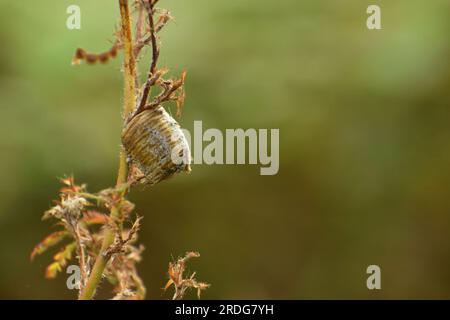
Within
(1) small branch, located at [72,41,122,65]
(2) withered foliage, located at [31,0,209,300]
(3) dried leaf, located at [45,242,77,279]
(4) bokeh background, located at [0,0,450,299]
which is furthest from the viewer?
(4) bokeh background, located at [0,0,450,299]

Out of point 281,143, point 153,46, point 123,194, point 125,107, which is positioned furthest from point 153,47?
point 281,143

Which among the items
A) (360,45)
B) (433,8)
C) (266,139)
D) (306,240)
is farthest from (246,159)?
(433,8)

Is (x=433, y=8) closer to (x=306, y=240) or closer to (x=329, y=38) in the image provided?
(x=329, y=38)

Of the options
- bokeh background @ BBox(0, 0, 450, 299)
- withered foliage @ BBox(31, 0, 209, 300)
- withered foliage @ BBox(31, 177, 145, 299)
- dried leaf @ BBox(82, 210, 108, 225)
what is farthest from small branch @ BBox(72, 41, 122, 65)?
bokeh background @ BBox(0, 0, 450, 299)

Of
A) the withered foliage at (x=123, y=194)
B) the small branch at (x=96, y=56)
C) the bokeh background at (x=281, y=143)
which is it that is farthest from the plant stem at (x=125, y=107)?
the bokeh background at (x=281, y=143)

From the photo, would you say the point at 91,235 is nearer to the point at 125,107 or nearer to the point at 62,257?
the point at 62,257

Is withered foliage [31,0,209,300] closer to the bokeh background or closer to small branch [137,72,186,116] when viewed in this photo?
small branch [137,72,186,116]
